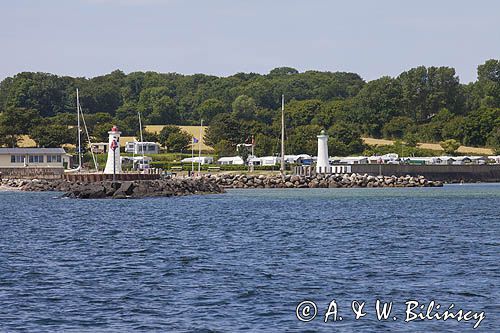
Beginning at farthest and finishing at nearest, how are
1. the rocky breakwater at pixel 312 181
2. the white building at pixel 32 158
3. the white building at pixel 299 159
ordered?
the white building at pixel 299 159 → the white building at pixel 32 158 → the rocky breakwater at pixel 312 181

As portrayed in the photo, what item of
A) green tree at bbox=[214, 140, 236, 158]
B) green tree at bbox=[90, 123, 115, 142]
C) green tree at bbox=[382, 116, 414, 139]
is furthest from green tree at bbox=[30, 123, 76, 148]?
green tree at bbox=[382, 116, 414, 139]

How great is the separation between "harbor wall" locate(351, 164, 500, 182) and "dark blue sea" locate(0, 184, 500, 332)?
55.2m

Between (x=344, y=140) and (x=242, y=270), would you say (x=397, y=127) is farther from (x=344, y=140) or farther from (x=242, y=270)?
(x=242, y=270)

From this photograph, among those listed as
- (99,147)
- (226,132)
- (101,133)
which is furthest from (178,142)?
(99,147)

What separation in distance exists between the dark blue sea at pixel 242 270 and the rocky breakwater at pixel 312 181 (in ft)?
146

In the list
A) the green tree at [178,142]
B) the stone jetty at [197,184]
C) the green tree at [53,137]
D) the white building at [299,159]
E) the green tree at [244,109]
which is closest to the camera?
the stone jetty at [197,184]

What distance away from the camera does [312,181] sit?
104 m

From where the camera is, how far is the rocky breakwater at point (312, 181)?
103062mm

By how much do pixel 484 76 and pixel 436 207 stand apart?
139275mm

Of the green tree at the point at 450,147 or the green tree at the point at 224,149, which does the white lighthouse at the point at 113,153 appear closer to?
the green tree at the point at 224,149

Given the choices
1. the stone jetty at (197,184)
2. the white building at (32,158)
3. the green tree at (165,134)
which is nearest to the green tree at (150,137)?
the green tree at (165,134)

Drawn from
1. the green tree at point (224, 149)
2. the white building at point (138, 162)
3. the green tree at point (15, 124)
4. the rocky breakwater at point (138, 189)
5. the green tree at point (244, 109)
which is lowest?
the rocky breakwater at point (138, 189)

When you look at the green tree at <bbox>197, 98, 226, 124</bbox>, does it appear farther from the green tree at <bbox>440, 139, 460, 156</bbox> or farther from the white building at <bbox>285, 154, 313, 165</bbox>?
the green tree at <bbox>440, 139, 460, 156</bbox>

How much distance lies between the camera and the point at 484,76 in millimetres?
198250
